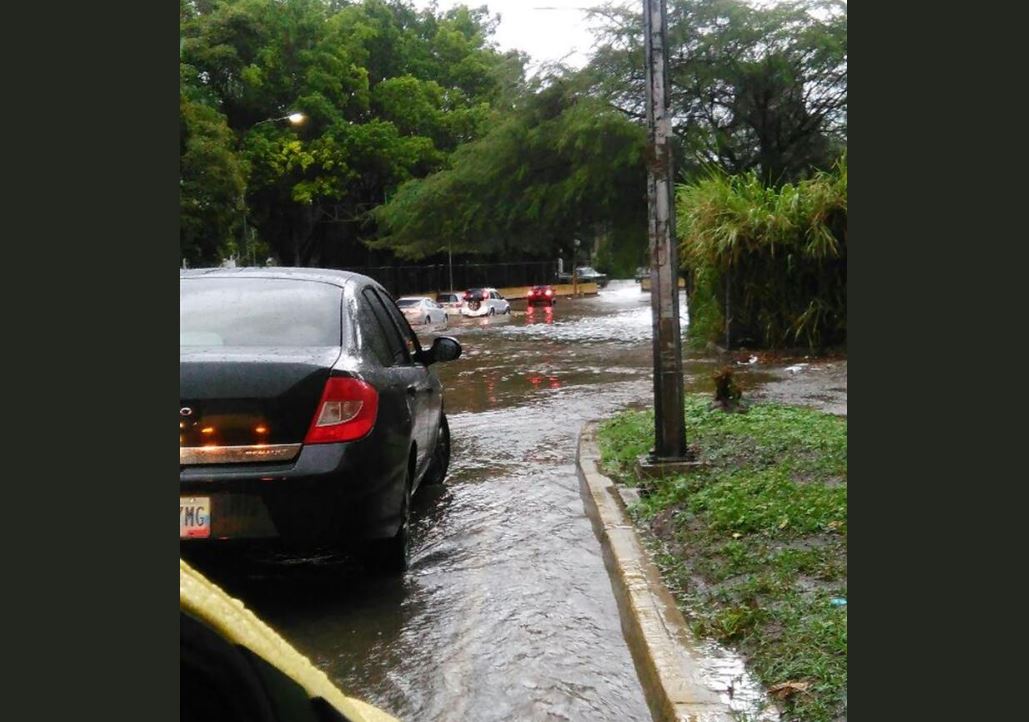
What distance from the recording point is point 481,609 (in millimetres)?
4938

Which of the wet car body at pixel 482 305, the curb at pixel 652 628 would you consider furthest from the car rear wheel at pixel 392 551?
the wet car body at pixel 482 305

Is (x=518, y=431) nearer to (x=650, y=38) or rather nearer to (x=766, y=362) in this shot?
(x=650, y=38)

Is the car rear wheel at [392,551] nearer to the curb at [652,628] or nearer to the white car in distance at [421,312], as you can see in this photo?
the curb at [652,628]

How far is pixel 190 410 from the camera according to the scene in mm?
4258

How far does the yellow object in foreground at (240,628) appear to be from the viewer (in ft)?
3.60

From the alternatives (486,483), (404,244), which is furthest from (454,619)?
(404,244)

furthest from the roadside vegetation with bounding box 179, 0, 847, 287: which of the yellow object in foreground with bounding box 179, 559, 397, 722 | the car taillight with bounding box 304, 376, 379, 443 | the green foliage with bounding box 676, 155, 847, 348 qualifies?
the yellow object in foreground with bounding box 179, 559, 397, 722

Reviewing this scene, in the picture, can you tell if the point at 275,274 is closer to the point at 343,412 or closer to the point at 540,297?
the point at 343,412

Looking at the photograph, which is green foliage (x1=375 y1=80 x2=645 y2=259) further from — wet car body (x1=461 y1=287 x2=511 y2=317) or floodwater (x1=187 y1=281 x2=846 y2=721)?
floodwater (x1=187 y1=281 x2=846 y2=721)

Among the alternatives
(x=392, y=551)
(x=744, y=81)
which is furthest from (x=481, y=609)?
(x=744, y=81)

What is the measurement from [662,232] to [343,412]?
3.28m

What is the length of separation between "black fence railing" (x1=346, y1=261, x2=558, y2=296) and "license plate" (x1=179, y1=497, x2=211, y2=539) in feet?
142

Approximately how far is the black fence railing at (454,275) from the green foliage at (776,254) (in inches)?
1211

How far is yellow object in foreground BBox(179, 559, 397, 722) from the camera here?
3.60ft
